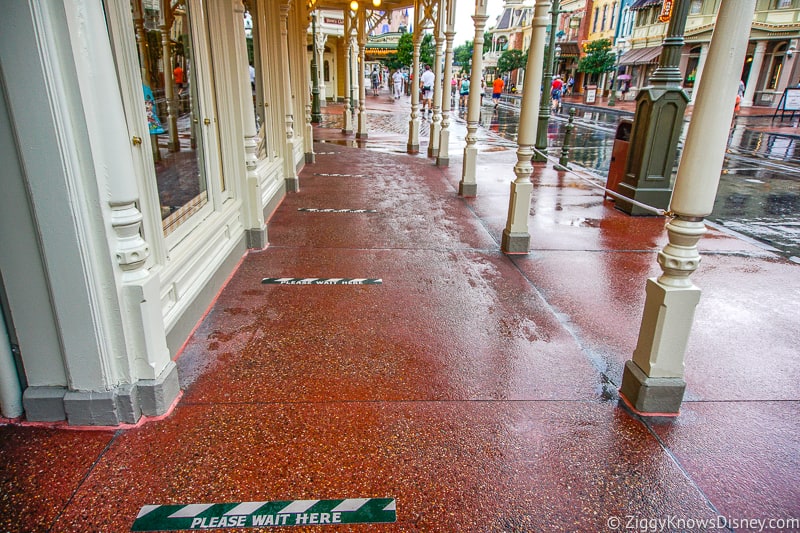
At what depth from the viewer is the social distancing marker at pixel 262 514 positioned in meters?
2.18

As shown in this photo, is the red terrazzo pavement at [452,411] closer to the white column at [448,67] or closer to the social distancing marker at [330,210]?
the social distancing marker at [330,210]

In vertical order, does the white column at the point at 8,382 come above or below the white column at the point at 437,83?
below

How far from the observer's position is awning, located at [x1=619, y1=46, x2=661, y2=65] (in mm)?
39450

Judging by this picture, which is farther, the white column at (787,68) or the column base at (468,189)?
the white column at (787,68)

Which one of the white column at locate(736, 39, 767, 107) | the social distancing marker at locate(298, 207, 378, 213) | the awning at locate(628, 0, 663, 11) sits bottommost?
the social distancing marker at locate(298, 207, 378, 213)

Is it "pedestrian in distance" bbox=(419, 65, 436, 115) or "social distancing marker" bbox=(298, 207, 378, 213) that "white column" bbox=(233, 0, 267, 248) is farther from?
"pedestrian in distance" bbox=(419, 65, 436, 115)

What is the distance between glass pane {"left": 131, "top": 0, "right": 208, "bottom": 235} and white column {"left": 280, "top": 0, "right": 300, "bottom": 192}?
11.8 feet

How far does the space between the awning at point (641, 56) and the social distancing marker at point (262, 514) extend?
44372mm

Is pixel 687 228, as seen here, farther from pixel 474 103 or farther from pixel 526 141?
pixel 474 103

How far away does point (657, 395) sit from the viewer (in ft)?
9.91

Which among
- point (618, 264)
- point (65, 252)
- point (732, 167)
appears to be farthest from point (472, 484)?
point (732, 167)

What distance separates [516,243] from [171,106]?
12.5 feet

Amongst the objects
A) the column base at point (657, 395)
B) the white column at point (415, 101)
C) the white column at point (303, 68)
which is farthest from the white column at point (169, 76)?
the white column at point (415, 101)

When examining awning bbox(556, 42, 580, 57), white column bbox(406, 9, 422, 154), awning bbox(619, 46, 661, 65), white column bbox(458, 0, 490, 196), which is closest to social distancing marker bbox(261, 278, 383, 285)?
white column bbox(458, 0, 490, 196)
